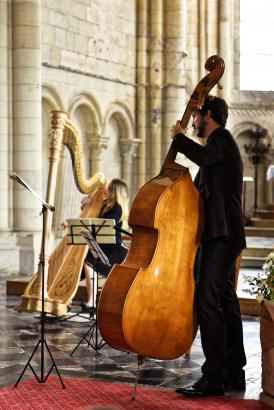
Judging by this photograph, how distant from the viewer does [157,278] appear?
5141 millimetres

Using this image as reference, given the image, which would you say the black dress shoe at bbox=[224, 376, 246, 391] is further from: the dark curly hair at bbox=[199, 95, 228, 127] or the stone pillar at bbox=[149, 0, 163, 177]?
the stone pillar at bbox=[149, 0, 163, 177]

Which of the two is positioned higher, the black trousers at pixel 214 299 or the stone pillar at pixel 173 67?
the stone pillar at pixel 173 67

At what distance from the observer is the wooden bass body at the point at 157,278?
509 cm

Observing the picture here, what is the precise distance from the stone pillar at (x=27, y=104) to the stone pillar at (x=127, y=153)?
472 centimetres

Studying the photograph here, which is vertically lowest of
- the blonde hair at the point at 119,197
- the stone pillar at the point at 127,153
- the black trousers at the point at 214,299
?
the black trousers at the point at 214,299

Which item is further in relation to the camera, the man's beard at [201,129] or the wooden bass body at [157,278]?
the man's beard at [201,129]

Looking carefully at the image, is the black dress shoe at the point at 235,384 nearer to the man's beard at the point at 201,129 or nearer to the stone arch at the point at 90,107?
the man's beard at the point at 201,129

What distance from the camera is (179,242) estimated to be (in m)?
5.21

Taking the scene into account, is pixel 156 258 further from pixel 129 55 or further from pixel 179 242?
pixel 129 55

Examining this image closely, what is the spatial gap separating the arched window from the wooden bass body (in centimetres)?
1807

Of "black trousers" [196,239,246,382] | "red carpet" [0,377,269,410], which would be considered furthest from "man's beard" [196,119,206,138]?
"red carpet" [0,377,269,410]

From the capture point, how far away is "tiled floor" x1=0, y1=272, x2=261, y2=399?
19.9ft

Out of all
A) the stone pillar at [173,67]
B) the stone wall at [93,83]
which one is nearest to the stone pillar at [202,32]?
the stone wall at [93,83]

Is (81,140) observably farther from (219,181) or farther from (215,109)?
(219,181)
